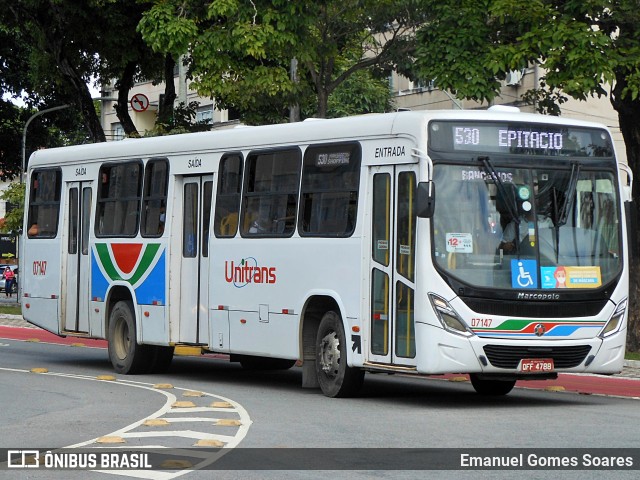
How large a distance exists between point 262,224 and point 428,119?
3.45 meters

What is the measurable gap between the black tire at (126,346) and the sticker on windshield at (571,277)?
7.26 m

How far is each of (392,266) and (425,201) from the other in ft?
3.92

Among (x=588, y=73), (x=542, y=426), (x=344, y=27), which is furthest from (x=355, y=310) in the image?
(x=344, y=27)

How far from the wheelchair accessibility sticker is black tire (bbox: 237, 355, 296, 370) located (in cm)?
687

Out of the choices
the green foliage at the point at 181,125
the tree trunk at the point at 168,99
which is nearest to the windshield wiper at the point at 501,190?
the green foliage at the point at 181,125

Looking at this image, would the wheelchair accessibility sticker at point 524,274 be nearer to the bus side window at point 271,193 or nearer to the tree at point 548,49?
the bus side window at point 271,193

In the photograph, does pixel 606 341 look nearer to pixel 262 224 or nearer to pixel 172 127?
pixel 262 224

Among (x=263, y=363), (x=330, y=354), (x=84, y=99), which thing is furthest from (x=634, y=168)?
(x=84, y=99)

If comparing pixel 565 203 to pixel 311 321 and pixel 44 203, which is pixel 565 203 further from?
pixel 44 203

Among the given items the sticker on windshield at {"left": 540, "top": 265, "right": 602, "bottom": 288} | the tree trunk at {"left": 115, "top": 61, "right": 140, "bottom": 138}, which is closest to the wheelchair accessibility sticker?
the sticker on windshield at {"left": 540, "top": 265, "right": 602, "bottom": 288}

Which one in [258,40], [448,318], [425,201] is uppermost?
[258,40]

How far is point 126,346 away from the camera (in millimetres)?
21234

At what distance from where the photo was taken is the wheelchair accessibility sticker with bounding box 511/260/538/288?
15422 mm

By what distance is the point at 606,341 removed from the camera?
1587cm
